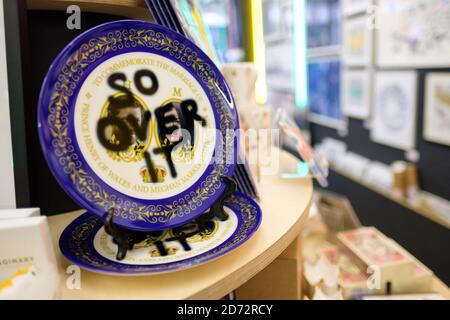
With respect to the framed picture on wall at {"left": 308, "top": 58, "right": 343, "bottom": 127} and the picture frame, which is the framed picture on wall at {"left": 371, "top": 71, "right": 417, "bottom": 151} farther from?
the picture frame

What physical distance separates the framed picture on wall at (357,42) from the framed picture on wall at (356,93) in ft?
0.31

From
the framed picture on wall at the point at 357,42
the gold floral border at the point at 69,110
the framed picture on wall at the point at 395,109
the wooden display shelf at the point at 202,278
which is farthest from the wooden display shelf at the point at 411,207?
the gold floral border at the point at 69,110

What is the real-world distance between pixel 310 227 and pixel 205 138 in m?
1.55

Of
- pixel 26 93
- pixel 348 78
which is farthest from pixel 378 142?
pixel 26 93

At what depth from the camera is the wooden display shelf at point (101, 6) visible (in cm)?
71

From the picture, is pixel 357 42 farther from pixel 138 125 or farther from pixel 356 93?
pixel 138 125

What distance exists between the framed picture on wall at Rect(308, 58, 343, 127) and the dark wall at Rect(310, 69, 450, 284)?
469 millimetres

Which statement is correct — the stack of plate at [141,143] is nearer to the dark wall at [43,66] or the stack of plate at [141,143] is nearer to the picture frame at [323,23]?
the dark wall at [43,66]

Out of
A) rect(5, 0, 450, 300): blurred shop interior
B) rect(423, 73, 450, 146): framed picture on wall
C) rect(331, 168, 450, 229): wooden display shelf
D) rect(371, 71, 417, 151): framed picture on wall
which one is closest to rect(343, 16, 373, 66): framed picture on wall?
rect(5, 0, 450, 300): blurred shop interior

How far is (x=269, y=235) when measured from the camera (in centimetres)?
67

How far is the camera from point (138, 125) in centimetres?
63

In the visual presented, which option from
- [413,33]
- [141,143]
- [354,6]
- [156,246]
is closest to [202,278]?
[156,246]

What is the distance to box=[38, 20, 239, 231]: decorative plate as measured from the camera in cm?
55
